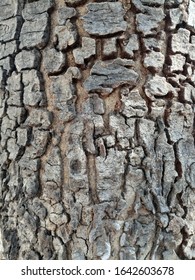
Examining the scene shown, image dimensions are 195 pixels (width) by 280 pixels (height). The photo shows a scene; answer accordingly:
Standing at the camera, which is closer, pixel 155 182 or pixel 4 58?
pixel 155 182

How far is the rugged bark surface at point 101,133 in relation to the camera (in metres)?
1.17

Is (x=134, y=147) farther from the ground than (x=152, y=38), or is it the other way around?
(x=152, y=38)

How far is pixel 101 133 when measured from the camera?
1186mm

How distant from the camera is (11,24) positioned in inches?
50.8

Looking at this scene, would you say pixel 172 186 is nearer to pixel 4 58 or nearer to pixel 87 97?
pixel 87 97

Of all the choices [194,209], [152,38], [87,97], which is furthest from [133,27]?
[194,209]

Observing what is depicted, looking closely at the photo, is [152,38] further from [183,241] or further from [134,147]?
[183,241]

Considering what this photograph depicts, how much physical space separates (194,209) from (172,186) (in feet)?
0.28

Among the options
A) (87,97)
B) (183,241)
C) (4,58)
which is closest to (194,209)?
(183,241)

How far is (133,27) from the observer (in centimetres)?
122

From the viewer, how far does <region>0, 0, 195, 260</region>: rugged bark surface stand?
1173 millimetres
